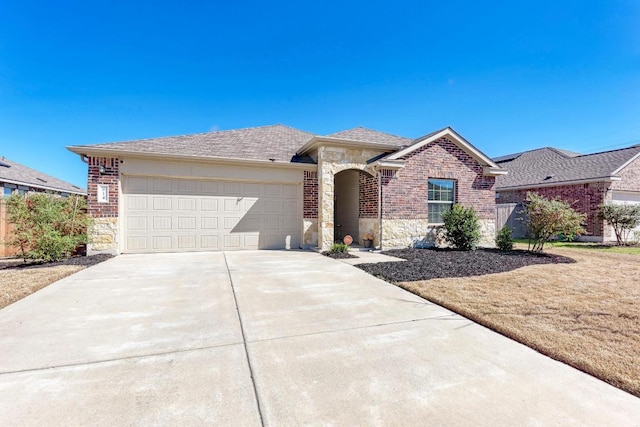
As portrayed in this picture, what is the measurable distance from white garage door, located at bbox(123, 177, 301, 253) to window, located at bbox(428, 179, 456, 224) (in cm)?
507

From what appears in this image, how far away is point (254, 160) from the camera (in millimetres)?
10070

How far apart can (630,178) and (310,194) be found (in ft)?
55.9

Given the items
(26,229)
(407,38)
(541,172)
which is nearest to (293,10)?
(407,38)

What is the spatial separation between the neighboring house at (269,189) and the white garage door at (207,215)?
32 millimetres

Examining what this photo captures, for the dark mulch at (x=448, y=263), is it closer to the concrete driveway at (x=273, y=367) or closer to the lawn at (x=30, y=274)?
the concrete driveway at (x=273, y=367)

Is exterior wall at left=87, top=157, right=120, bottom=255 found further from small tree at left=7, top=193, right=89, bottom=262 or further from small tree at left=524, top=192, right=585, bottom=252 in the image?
small tree at left=524, top=192, right=585, bottom=252

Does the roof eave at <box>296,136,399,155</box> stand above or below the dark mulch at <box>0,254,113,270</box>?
above

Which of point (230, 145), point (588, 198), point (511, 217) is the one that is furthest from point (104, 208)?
point (588, 198)

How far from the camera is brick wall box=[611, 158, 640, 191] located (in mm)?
14695

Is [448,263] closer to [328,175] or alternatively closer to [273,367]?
[328,175]

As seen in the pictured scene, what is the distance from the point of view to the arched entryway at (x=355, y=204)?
10.8 m

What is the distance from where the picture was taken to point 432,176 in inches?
431

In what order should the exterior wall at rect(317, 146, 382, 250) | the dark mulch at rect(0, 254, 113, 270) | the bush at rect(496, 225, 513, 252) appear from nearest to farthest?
the dark mulch at rect(0, 254, 113, 270), the exterior wall at rect(317, 146, 382, 250), the bush at rect(496, 225, 513, 252)

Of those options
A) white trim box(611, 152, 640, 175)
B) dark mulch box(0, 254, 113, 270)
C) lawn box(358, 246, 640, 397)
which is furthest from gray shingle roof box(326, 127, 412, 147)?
white trim box(611, 152, 640, 175)
